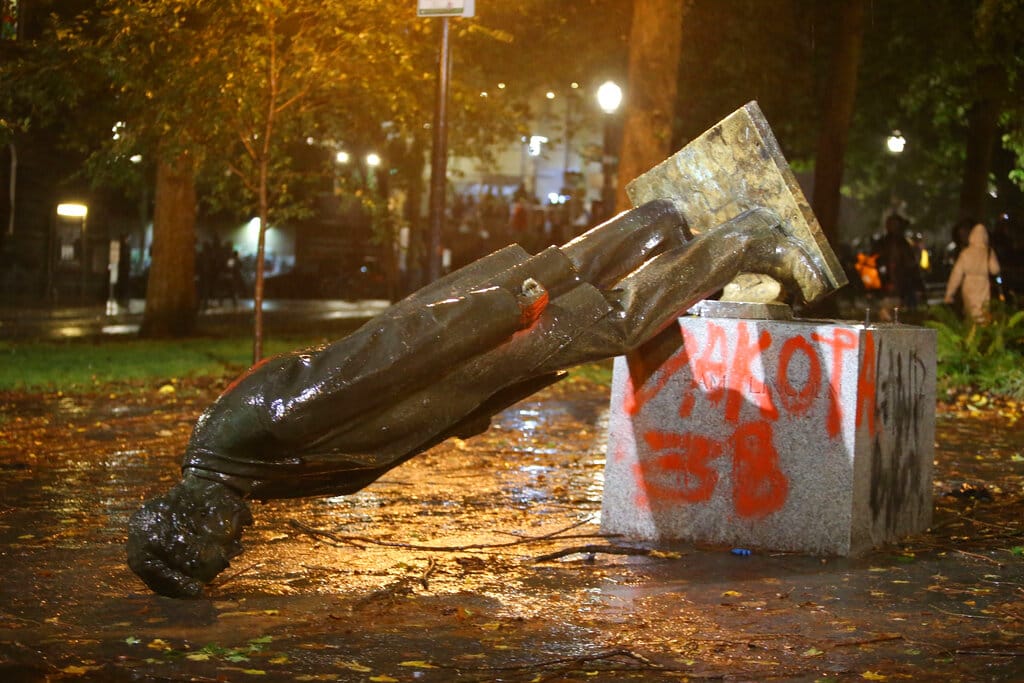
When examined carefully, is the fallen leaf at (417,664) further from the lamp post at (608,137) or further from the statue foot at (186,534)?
the lamp post at (608,137)

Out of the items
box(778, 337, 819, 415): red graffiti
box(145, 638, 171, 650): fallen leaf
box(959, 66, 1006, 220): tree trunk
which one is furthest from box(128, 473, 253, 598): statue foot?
box(959, 66, 1006, 220): tree trunk

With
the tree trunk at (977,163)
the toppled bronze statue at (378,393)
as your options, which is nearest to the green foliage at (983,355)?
the toppled bronze statue at (378,393)

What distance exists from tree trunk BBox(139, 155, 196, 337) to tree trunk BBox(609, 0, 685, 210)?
283 inches

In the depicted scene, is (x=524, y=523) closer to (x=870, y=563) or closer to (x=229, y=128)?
(x=870, y=563)

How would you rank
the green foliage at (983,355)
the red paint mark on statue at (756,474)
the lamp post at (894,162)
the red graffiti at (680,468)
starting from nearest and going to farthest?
the red paint mark on statue at (756,474)
the red graffiti at (680,468)
the green foliage at (983,355)
the lamp post at (894,162)

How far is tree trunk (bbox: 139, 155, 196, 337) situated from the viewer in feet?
74.4

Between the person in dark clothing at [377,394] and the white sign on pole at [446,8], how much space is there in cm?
680

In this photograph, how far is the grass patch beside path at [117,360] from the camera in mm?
16594

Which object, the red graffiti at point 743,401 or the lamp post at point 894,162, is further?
the lamp post at point 894,162

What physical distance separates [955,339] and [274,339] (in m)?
11.1

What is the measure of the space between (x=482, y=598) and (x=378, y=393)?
1.15m

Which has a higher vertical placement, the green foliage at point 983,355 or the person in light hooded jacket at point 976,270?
the person in light hooded jacket at point 976,270

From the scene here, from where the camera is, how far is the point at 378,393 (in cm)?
574

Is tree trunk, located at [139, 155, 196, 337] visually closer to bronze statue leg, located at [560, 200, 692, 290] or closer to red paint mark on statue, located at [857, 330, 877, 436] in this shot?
bronze statue leg, located at [560, 200, 692, 290]
